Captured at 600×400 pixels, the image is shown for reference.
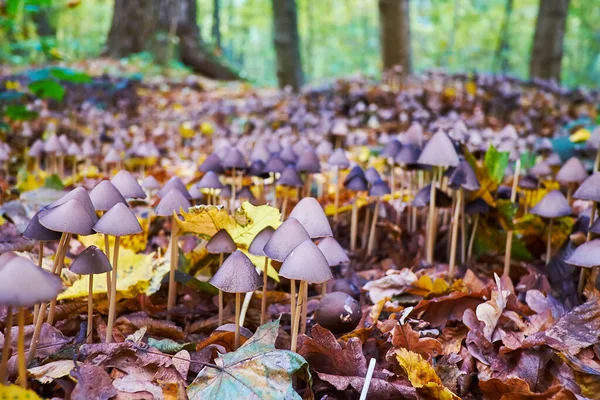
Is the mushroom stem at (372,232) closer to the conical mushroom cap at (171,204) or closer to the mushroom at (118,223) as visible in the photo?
the conical mushroom cap at (171,204)

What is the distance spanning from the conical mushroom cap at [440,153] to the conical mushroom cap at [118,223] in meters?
1.36

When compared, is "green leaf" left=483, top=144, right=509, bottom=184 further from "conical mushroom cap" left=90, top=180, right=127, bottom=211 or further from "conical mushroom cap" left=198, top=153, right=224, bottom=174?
"conical mushroom cap" left=90, top=180, right=127, bottom=211

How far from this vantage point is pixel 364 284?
255 cm

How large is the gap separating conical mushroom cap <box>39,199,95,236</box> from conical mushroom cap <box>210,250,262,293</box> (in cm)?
41

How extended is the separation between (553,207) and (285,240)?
1.47 m

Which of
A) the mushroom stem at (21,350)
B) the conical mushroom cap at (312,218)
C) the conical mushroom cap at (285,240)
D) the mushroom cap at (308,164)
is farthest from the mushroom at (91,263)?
the mushroom cap at (308,164)

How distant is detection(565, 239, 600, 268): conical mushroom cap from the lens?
1.95m

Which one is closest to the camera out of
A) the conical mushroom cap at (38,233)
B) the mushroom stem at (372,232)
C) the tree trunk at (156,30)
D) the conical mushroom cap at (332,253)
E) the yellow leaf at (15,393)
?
the yellow leaf at (15,393)

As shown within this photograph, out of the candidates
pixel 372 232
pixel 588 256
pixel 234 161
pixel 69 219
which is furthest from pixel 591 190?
pixel 69 219

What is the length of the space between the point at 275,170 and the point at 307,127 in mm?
3801

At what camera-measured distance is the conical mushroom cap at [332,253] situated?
6.57 feet

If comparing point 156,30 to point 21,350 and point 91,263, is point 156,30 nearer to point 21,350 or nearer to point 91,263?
point 91,263

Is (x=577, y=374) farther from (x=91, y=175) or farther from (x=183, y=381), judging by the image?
(x=91, y=175)

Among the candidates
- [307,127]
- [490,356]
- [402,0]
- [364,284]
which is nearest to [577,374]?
[490,356]
